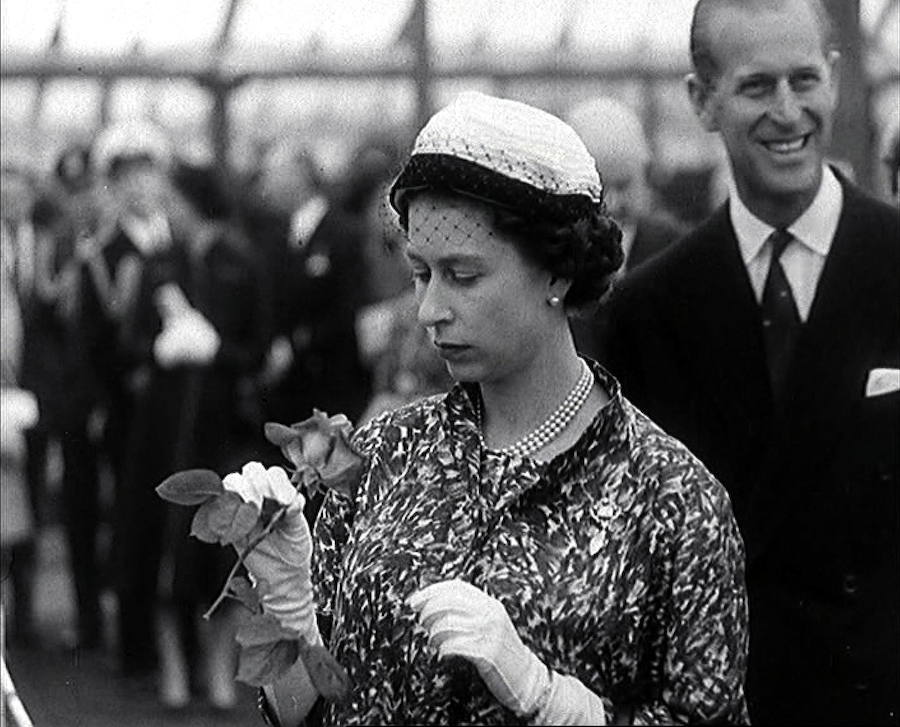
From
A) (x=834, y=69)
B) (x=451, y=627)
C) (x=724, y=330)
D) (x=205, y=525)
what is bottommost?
(x=451, y=627)

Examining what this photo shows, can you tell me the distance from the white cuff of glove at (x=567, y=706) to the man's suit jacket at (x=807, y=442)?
1065 mm

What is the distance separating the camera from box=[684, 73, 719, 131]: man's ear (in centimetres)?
352

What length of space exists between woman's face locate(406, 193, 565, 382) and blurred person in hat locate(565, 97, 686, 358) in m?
1.44

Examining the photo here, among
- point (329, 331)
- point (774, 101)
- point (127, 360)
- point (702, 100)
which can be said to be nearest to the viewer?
point (774, 101)

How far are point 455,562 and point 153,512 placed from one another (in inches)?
106

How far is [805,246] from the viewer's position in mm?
3465

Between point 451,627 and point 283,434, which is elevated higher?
point 283,434

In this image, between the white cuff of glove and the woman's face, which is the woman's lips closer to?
the woman's face

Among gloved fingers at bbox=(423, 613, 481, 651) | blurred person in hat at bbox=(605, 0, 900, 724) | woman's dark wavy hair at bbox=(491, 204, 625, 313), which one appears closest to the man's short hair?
blurred person in hat at bbox=(605, 0, 900, 724)

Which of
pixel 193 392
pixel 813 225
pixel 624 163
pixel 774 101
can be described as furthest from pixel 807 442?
pixel 193 392

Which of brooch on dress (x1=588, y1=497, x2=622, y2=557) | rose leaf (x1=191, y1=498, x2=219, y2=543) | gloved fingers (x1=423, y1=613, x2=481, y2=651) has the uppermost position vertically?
rose leaf (x1=191, y1=498, x2=219, y2=543)

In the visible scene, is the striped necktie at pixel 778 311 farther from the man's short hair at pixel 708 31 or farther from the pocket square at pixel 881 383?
the man's short hair at pixel 708 31

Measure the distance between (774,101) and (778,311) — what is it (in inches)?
13.8

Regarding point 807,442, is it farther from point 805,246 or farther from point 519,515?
point 519,515
